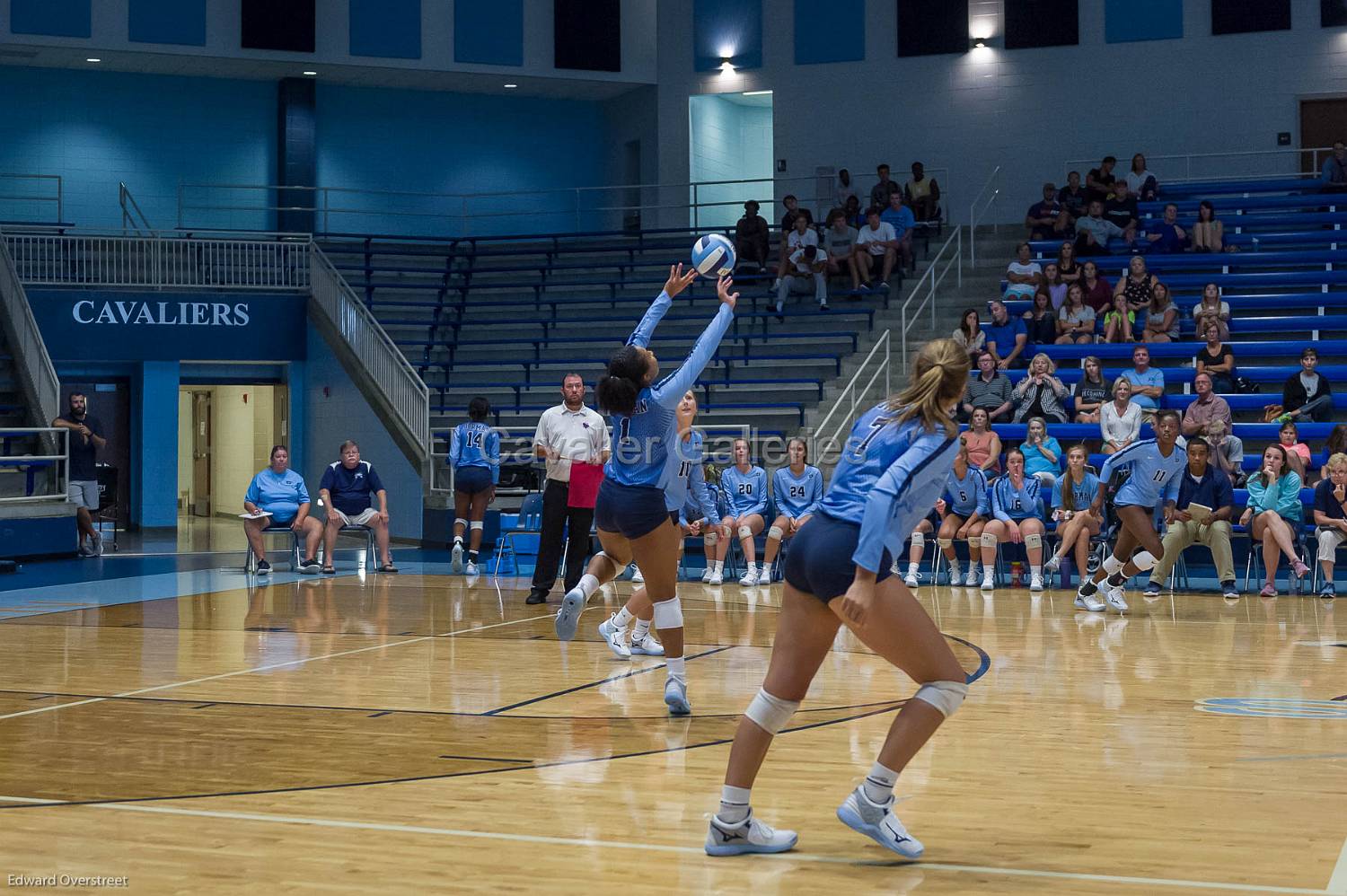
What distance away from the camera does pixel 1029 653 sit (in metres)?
9.20

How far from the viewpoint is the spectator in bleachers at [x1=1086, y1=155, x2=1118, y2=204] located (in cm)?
2014

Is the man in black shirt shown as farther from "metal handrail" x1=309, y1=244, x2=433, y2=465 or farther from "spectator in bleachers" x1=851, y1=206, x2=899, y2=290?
"spectator in bleachers" x1=851, y1=206, x2=899, y2=290

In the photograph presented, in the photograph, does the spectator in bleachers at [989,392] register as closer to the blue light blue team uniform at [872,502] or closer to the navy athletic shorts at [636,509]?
the navy athletic shorts at [636,509]

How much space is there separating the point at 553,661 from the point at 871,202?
14.3m

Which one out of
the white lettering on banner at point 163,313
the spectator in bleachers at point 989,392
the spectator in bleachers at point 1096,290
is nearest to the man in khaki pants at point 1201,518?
the spectator in bleachers at point 989,392

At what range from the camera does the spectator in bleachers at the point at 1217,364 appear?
1574cm

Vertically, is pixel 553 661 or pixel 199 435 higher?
pixel 199 435

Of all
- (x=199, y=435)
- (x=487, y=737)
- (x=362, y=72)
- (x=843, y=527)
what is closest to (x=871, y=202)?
(x=362, y=72)

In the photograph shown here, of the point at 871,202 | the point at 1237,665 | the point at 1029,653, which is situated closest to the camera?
the point at 1237,665

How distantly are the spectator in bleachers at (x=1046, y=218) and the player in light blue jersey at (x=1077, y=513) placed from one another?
6980 millimetres

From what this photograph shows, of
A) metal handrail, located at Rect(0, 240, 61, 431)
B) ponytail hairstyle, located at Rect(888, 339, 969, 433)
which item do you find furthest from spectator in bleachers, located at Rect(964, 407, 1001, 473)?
metal handrail, located at Rect(0, 240, 61, 431)

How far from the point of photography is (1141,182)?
20719mm

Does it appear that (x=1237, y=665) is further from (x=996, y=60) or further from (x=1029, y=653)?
(x=996, y=60)

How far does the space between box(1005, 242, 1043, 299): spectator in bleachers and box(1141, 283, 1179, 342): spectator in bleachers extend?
1646 millimetres
